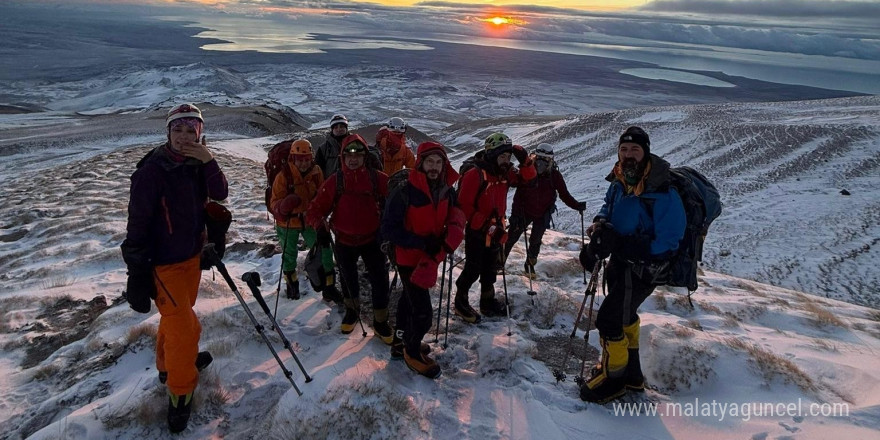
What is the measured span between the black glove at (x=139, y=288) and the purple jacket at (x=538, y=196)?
615cm

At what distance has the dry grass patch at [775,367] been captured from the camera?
5367mm

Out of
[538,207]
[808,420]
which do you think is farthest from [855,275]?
[808,420]

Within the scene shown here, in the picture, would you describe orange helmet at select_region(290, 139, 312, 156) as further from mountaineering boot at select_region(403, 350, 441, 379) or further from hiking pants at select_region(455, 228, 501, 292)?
mountaineering boot at select_region(403, 350, 441, 379)

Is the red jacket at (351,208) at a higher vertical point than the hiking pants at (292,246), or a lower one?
higher

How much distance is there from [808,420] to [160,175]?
6719mm

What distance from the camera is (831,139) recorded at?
29766 millimetres

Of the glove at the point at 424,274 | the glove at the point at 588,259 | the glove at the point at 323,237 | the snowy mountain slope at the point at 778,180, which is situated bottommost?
the snowy mountain slope at the point at 778,180

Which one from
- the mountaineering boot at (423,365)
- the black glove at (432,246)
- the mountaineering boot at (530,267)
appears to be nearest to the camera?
the black glove at (432,246)

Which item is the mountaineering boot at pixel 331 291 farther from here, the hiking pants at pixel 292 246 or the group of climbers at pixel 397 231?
the hiking pants at pixel 292 246

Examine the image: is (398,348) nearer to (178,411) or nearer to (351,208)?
(351,208)

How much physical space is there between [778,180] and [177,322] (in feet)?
96.7

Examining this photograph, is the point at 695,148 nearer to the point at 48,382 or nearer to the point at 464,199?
the point at 464,199

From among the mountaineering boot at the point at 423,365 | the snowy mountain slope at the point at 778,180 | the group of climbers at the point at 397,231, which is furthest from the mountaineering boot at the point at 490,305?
the snowy mountain slope at the point at 778,180

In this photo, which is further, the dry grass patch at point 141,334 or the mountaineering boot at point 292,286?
the mountaineering boot at point 292,286
